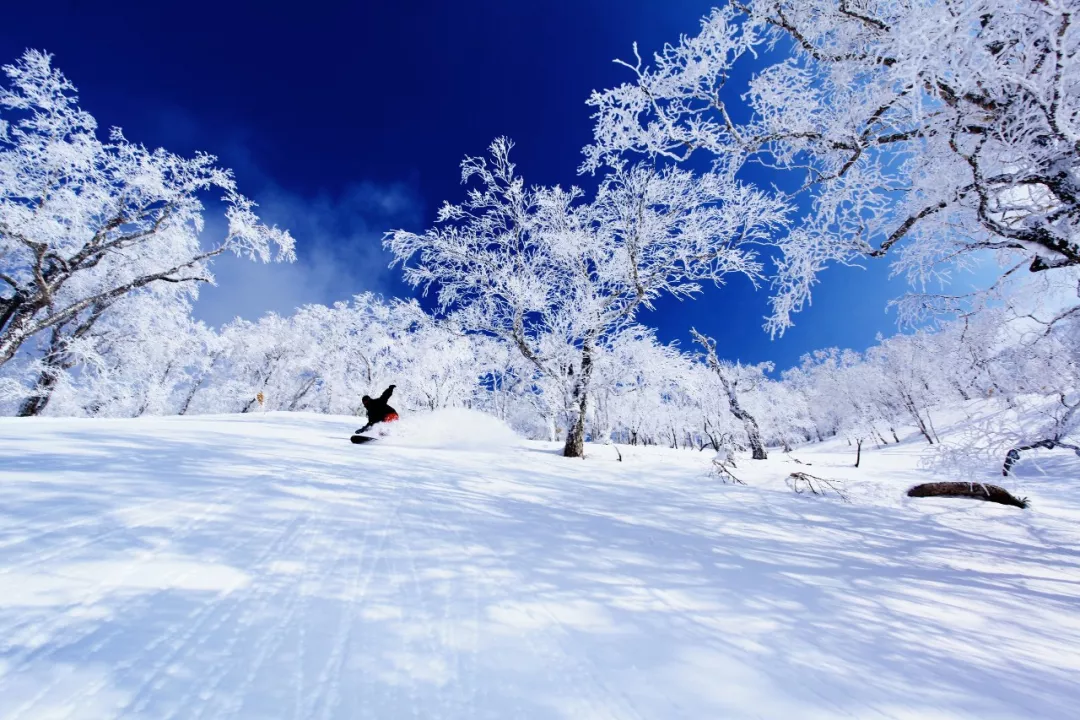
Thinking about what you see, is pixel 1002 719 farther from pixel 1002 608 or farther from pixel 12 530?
pixel 12 530

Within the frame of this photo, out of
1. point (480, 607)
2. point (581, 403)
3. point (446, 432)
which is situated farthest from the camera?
point (581, 403)

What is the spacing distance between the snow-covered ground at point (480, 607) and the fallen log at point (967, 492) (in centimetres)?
126

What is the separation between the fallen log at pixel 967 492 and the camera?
5.39 metres

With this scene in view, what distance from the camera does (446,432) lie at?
994 cm

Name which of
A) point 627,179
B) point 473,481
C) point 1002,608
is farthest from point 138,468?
point 627,179

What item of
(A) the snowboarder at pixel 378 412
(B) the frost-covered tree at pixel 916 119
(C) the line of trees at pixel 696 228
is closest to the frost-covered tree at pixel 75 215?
(C) the line of trees at pixel 696 228

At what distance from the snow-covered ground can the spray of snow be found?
198 inches

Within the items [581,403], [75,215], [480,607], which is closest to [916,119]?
[480,607]

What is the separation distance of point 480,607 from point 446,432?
8.09 meters

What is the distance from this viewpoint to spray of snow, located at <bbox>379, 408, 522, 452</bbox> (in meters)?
9.31

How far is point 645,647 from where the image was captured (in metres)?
1.86

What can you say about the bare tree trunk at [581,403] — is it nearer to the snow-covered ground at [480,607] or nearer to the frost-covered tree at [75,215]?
the snow-covered ground at [480,607]

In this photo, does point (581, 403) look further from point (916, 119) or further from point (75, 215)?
point (75, 215)

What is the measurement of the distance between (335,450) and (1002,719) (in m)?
7.47
